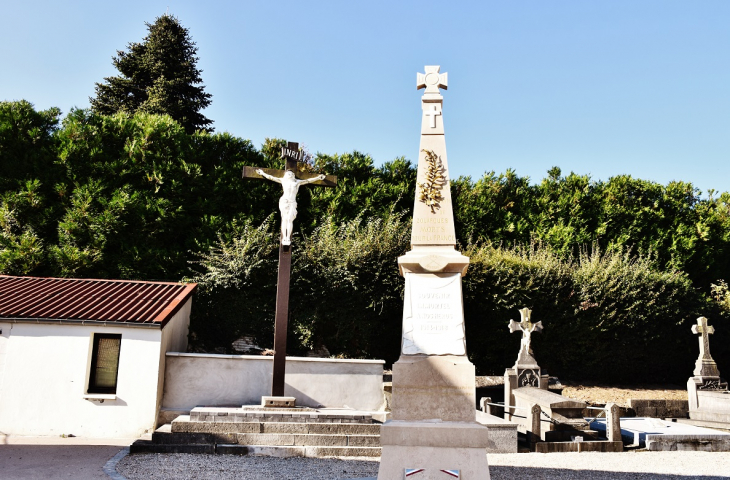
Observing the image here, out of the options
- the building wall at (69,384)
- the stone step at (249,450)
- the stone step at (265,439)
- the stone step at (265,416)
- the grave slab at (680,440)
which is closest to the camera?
the stone step at (249,450)

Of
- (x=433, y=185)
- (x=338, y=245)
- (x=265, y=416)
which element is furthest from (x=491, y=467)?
(x=338, y=245)

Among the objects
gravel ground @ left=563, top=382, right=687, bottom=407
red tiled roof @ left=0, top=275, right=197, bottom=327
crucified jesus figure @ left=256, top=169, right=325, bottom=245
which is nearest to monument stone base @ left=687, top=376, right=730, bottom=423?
gravel ground @ left=563, top=382, right=687, bottom=407

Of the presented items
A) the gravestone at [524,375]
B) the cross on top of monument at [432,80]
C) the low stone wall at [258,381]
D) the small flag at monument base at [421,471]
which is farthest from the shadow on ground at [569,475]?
the cross on top of monument at [432,80]

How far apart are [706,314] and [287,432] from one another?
1699 cm

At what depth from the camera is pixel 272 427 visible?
33.6 feet

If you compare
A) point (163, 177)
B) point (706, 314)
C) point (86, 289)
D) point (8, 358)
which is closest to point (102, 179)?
point (163, 177)

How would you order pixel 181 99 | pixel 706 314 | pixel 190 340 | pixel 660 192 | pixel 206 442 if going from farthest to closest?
pixel 181 99 → pixel 660 192 → pixel 706 314 → pixel 190 340 → pixel 206 442

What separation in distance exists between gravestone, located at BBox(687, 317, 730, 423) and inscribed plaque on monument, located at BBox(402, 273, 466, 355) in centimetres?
1178

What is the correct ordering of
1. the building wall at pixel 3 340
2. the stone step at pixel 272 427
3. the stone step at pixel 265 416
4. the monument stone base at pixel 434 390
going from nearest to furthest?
the monument stone base at pixel 434 390 → the stone step at pixel 272 427 → the stone step at pixel 265 416 → the building wall at pixel 3 340

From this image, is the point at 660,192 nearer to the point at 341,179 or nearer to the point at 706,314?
the point at 706,314

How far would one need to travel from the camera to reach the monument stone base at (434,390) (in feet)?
21.5

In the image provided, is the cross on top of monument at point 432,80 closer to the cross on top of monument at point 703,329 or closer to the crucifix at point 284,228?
the crucifix at point 284,228

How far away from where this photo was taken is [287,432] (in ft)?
33.7

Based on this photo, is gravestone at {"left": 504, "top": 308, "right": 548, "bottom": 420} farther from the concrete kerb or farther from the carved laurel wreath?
the concrete kerb
